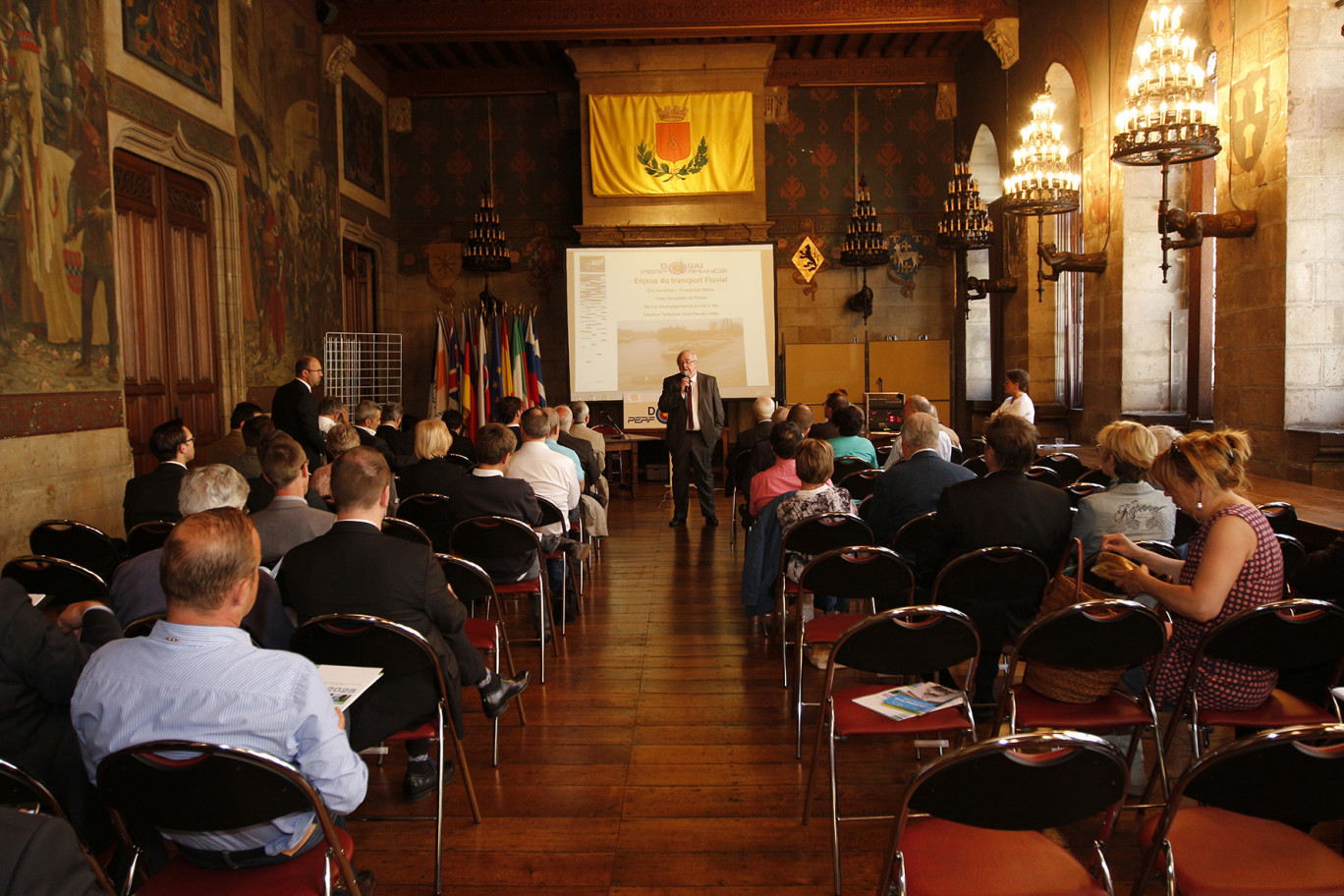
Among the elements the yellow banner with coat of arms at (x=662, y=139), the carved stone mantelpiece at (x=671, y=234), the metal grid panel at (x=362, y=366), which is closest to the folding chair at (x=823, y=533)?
the metal grid panel at (x=362, y=366)

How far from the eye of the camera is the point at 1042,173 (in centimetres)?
777

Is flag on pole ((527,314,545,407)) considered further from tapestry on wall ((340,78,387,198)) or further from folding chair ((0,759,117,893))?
folding chair ((0,759,117,893))

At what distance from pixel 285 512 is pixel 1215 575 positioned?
310 centimetres

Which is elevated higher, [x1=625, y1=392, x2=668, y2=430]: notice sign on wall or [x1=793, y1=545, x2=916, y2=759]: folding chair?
[x1=625, y1=392, x2=668, y2=430]: notice sign on wall

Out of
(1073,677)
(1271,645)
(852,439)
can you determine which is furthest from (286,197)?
(1271,645)

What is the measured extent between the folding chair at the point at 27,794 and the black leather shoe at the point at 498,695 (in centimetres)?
158

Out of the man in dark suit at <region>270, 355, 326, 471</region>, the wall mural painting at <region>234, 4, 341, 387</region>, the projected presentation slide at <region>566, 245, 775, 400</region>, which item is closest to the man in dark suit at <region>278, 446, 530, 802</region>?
the man in dark suit at <region>270, 355, 326, 471</region>

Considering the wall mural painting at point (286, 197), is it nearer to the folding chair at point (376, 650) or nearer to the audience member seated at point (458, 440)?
the audience member seated at point (458, 440)

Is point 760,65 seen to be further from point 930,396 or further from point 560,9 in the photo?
point 930,396

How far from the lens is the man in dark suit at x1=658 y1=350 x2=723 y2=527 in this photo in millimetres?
8352

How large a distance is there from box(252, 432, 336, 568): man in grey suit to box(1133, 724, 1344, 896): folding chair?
2.76 metres

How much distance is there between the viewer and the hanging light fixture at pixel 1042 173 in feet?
25.5

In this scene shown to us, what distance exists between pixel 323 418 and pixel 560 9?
641 cm

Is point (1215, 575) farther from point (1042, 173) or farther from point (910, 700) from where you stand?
point (1042, 173)
